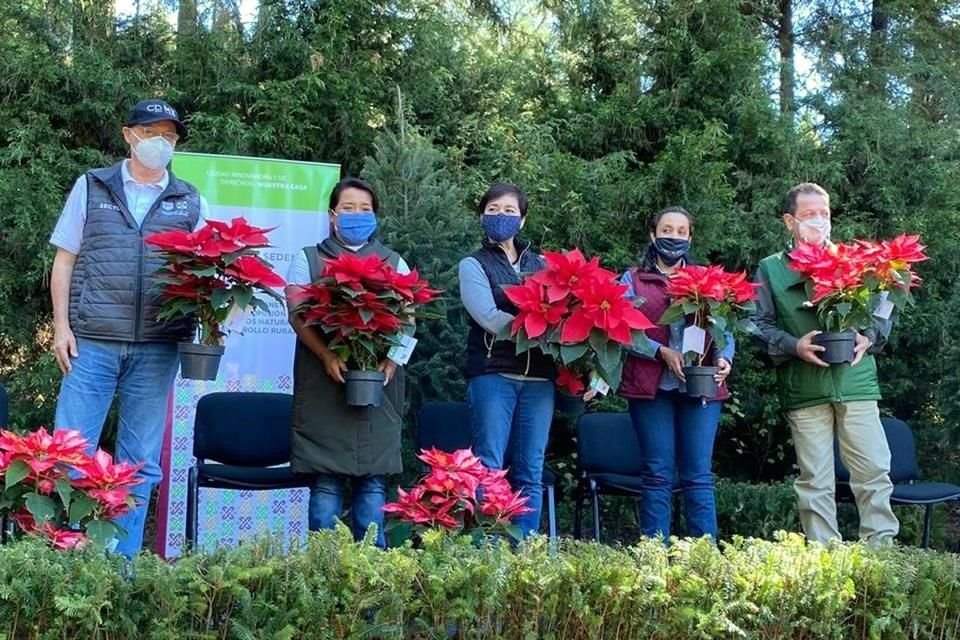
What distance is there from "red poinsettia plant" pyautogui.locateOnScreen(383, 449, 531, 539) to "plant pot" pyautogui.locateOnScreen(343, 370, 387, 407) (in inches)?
19.3

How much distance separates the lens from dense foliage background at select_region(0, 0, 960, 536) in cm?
612

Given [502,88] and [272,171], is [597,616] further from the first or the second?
[502,88]

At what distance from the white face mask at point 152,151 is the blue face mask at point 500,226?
1.30 meters

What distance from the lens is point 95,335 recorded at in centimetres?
354

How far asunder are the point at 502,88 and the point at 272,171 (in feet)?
9.76

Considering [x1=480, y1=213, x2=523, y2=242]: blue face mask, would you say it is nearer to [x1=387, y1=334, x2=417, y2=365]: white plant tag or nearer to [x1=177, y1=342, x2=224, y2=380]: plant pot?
[x1=387, y1=334, x2=417, y2=365]: white plant tag

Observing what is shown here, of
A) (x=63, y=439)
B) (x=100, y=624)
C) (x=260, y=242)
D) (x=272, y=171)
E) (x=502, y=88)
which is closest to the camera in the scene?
(x=100, y=624)

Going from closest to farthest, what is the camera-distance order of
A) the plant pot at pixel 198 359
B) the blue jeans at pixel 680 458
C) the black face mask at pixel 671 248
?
the plant pot at pixel 198 359 < the blue jeans at pixel 680 458 < the black face mask at pixel 671 248

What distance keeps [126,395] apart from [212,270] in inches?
26.8

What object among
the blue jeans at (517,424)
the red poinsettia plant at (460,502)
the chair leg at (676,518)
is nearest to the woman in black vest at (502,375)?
the blue jeans at (517,424)

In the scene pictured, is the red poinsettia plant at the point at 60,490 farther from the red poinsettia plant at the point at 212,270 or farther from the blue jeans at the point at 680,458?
the blue jeans at the point at 680,458

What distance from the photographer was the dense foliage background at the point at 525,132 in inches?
241

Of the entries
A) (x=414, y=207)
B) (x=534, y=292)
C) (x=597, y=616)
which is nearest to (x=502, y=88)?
(x=414, y=207)

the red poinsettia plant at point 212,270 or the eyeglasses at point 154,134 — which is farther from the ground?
the eyeglasses at point 154,134
